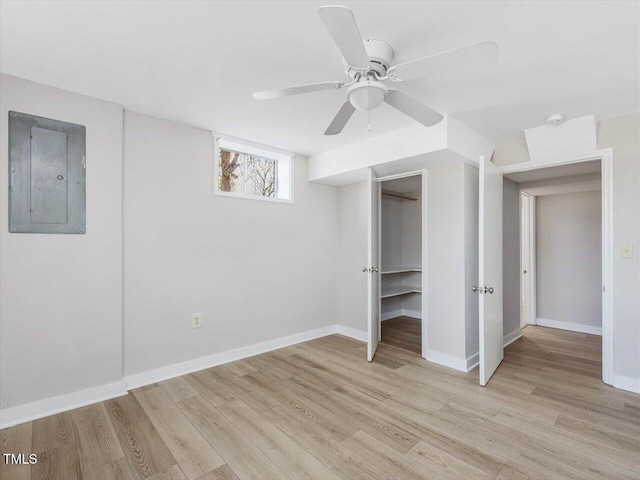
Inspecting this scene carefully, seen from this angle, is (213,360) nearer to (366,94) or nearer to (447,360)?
(447,360)

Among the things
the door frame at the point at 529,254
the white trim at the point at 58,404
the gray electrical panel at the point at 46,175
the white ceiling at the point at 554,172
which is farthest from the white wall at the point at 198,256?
the door frame at the point at 529,254

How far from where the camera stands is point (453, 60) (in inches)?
54.9

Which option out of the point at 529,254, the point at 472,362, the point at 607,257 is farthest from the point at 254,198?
the point at 529,254

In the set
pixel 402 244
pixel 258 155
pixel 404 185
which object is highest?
pixel 258 155

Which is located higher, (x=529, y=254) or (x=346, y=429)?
(x=529, y=254)

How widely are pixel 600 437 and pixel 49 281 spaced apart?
387 centimetres

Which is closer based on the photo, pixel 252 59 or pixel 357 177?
pixel 252 59

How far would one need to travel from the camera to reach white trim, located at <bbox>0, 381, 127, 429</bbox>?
2.08 metres

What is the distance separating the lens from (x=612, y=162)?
2.71 metres

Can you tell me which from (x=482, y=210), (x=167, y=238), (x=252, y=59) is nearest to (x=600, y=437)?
(x=482, y=210)

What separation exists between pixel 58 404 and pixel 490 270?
3655mm

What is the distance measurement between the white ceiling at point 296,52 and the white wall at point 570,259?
2.40m

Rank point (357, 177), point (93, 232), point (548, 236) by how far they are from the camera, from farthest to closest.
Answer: point (548, 236)
point (357, 177)
point (93, 232)

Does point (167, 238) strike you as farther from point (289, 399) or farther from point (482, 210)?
point (482, 210)
